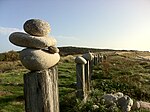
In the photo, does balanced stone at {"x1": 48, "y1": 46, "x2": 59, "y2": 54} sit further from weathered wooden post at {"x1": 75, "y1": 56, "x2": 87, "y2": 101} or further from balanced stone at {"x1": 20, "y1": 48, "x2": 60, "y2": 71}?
weathered wooden post at {"x1": 75, "y1": 56, "x2": 87, "y2": 101}

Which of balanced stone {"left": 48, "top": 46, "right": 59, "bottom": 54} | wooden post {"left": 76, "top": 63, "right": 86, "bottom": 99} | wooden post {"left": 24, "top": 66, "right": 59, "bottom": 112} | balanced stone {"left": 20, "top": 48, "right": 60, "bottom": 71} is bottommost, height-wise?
wooden post {"left": 76, "top": 63, "right": 86, "bottom": 99}

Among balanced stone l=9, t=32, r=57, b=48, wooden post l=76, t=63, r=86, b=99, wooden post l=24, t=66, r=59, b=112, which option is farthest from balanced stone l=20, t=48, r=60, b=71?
wooden post l=76, t=63, r=86, b=99

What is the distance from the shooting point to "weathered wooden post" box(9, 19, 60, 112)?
4758 mm

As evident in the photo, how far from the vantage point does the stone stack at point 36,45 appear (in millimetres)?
5137

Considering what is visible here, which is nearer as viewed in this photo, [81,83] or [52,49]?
[52,49]

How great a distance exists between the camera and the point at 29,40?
532cm

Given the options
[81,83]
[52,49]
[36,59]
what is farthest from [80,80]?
[36,59]

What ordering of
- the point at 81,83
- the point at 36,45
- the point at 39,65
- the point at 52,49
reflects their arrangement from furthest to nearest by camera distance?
the point at 81,83
the point at 52,49
the point at 36,45
the point at 39,65

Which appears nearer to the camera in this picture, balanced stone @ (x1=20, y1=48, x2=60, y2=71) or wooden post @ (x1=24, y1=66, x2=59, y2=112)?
wooden post @ (x1=24, y1=66, x2=59, y2=112)

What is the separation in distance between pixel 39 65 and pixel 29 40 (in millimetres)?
531

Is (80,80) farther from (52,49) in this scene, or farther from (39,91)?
(39,91)

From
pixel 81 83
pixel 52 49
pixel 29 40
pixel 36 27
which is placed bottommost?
pixel 81 83

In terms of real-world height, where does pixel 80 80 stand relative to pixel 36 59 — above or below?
below

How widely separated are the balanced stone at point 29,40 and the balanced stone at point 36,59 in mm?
113
